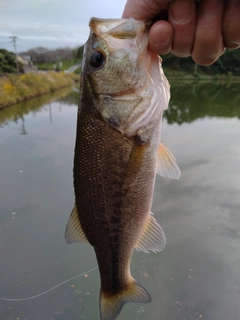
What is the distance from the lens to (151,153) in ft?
5.03

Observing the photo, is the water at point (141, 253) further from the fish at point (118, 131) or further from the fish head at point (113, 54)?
the fish head at point (113, 54)

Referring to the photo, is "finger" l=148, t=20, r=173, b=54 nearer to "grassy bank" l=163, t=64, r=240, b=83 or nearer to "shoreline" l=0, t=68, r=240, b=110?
"shoreline" l=0, t=68, r=240, b=110

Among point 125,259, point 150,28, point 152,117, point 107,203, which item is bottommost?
point 125,259

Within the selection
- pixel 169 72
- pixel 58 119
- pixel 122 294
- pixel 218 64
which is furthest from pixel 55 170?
pixel 218 64

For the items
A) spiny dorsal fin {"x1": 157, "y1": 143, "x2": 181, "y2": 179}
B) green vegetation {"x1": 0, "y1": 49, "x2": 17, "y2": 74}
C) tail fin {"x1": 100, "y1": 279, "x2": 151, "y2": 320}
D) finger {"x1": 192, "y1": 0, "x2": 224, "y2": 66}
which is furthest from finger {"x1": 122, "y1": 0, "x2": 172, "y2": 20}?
green vegetation {"x1": 0, "y1": 49, "x2": 17, "y2": 74}

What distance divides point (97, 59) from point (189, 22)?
470 millimetres

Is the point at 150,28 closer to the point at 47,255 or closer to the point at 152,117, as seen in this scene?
the point at 152,117

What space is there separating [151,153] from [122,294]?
97 centimetres

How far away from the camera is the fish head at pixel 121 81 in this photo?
138 centimetres

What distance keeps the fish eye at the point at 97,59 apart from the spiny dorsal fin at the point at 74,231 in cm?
85

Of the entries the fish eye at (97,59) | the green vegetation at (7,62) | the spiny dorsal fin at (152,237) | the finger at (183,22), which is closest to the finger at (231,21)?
the finger at (183,22)

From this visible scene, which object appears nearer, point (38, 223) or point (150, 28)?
point (150, 28)

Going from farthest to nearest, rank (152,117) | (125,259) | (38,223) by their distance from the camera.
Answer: (38,223) → (125,259) → (152,117)

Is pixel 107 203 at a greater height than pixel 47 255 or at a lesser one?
greater
